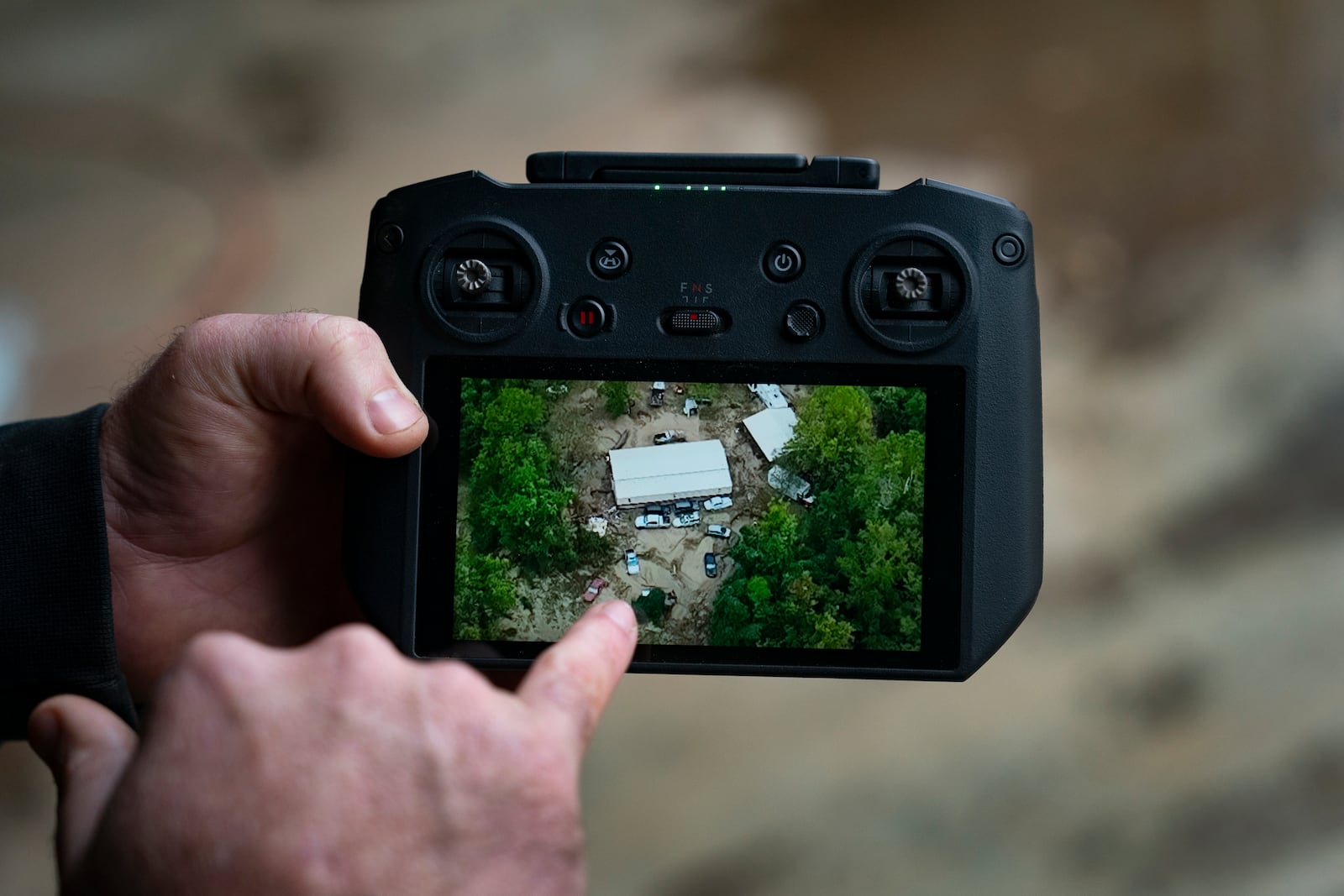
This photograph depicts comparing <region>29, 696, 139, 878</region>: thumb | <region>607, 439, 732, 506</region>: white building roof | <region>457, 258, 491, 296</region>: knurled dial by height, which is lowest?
<region>29, 696, 139, 878</region>: thumb

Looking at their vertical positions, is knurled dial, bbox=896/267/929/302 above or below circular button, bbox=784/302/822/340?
above

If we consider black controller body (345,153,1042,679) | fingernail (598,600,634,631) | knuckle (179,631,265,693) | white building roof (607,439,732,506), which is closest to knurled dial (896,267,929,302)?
black controller body (345,153,1042,679)

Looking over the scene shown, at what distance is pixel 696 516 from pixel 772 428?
6 cm

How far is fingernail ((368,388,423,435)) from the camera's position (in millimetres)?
518

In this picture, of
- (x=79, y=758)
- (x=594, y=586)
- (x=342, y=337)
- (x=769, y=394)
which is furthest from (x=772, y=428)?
(x=79, y=758)

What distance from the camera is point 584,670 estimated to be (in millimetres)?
398

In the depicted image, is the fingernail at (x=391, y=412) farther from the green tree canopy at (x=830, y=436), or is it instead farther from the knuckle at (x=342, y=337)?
the green tree canopy at (x=830, y=436)

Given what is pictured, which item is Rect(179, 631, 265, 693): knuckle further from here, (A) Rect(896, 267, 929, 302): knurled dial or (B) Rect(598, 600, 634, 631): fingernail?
(A) Rect(896, 267, 929, 302): knurled dial

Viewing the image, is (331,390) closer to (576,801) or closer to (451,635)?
(451,635)

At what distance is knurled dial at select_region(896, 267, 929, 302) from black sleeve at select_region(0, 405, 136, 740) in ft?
1.46

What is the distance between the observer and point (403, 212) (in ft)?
1.85

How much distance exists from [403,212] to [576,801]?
13.5 inches

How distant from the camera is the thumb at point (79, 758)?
36 centimetres

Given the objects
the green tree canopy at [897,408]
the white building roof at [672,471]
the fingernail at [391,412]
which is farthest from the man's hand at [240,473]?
the green tree canopy at [897,408]
